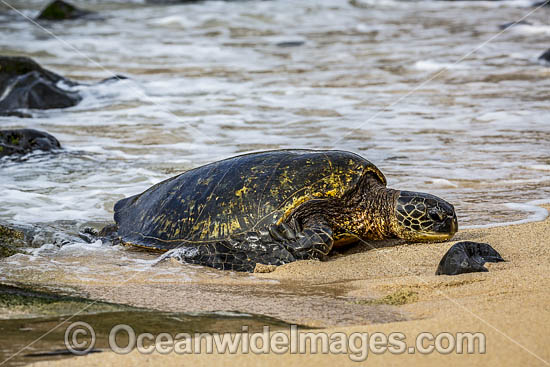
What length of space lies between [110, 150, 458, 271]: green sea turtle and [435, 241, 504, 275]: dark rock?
370 mm

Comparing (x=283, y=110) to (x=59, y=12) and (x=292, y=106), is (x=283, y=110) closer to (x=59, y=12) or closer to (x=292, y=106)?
(x=292, y=106)

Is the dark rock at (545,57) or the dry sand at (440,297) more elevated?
the dark rock at (545,57)

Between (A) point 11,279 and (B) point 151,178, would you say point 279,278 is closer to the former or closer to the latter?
(A) point 11,279

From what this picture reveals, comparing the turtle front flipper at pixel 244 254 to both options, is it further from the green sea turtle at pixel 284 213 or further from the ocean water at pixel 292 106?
the ocean water at pixel 292 106

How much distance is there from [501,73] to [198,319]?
9.41 meters

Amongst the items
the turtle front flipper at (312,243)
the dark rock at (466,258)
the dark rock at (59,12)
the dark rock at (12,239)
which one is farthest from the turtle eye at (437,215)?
the dark rock at (59,12)

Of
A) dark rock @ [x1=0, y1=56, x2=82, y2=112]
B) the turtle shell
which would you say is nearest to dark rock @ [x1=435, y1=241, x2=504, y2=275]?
the turtle shell

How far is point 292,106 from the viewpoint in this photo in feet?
29.3

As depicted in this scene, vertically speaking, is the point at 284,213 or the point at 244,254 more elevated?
the point at 284,213

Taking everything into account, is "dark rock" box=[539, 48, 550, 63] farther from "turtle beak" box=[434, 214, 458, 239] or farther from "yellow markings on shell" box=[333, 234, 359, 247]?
"yellow markings on shell" box=[333, 234, 359, 247]

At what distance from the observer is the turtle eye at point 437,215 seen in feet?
12.2

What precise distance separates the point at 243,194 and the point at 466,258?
127cm

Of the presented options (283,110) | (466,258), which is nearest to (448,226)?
(466,258)

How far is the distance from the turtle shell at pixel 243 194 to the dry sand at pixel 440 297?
37 cm
